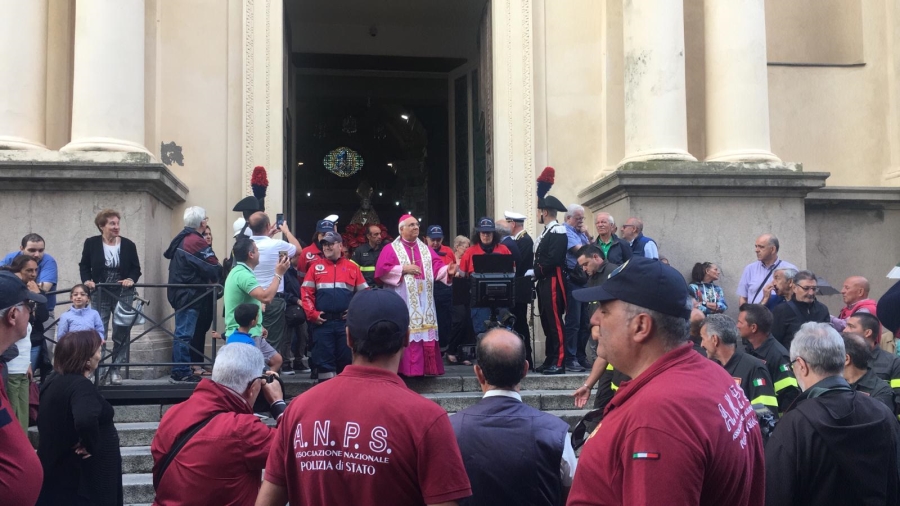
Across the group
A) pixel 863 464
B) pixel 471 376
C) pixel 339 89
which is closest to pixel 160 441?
pixel 863 464

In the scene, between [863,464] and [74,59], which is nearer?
[863,464]

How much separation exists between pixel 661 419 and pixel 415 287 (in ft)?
23.1

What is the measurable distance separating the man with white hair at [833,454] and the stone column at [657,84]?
7.67m

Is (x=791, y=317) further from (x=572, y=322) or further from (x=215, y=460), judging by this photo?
(x=215, y=460)

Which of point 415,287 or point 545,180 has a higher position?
point 545,180

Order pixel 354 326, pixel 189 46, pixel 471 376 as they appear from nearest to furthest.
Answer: pixel 354 326, pixel 471 376, pixel 189 46

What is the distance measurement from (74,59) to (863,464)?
10181 mm

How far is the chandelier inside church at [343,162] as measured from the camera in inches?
966

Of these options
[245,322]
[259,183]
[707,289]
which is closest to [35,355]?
[245,322]

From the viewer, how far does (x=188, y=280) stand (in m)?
9.19

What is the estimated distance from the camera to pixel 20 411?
22.4 ft

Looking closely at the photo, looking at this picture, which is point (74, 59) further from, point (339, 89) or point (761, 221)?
point (339, 89)

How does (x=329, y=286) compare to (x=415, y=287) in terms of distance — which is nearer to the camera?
(x=329, y=286)

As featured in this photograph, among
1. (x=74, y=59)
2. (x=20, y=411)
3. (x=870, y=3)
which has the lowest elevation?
(x=20, y=411)
